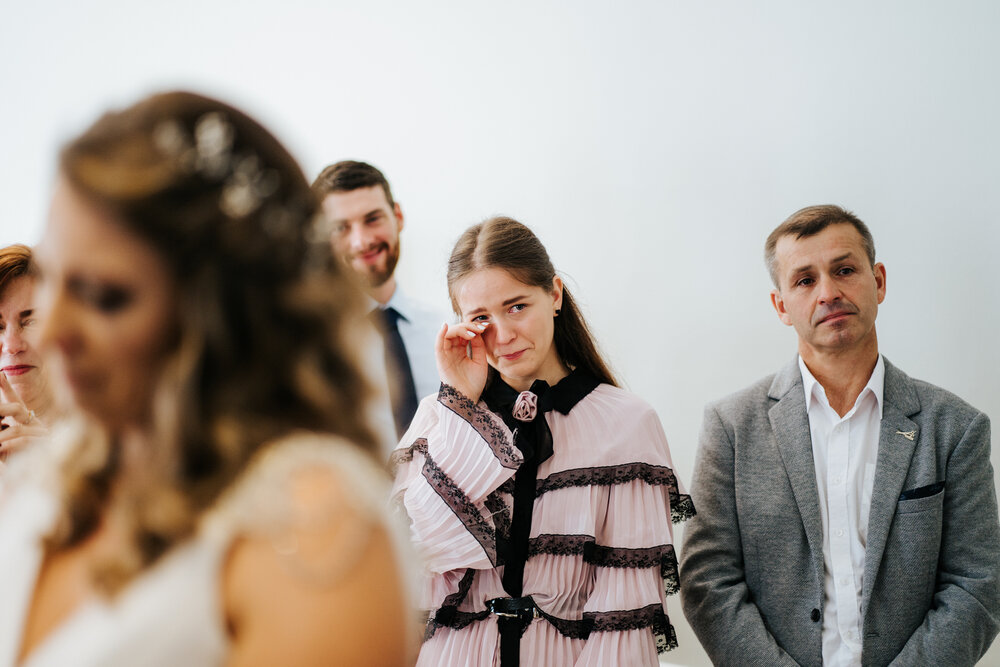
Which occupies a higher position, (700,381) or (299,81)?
(299,81)

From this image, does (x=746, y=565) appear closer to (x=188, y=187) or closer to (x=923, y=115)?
(x=923, y=115)

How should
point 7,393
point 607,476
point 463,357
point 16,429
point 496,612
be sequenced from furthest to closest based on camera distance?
point 463,357
point 607,476
point 496,612
point 7,393
point 16,429

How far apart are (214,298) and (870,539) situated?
183 cm

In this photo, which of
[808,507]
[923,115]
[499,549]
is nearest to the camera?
[499,549]

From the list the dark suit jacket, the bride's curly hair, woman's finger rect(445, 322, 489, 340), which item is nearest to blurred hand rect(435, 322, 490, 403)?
woman's finger rect(445, 322, 489, 340)

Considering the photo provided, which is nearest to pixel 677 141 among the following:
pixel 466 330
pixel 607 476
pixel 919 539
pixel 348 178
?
pixel 348 178

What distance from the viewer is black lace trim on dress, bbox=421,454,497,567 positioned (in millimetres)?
1799

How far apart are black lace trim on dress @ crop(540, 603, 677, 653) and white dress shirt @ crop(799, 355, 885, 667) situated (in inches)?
18.1

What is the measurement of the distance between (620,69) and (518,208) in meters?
0.63

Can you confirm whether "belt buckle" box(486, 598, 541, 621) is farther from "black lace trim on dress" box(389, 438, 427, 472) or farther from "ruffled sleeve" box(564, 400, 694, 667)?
"black lace trim on dress" box(389, 438, 427, 472)

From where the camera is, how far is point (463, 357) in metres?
2.05

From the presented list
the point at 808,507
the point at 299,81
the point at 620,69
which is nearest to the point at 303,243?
the point at 808,507

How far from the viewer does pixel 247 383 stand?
24.5 inches

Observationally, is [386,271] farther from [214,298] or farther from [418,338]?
[214,298]
